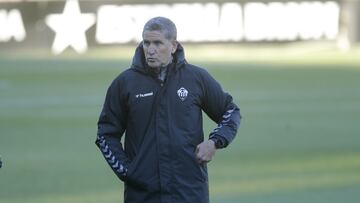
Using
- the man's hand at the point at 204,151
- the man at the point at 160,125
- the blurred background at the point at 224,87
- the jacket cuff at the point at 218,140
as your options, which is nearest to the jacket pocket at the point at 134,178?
the man at the point at 160,125

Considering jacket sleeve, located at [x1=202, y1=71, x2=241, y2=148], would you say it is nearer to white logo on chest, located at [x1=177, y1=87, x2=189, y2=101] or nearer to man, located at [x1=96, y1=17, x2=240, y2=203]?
man, located at [x1=96, y1=17, x2=240, y2=203]

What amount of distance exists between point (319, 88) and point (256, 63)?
7197 millimetres

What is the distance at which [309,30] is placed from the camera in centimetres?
3703

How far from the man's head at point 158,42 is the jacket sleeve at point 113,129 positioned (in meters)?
0.31

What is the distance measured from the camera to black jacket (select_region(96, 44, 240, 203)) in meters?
6.69

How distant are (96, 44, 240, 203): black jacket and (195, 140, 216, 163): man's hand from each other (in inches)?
3.0

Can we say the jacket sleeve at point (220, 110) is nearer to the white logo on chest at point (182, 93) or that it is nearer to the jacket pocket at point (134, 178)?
the white logo on chest at point (182, 93)

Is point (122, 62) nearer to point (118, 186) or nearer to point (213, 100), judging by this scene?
point (118, 186)

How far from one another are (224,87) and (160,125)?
59.4ft

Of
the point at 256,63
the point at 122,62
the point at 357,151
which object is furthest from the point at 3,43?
the point at 357,151

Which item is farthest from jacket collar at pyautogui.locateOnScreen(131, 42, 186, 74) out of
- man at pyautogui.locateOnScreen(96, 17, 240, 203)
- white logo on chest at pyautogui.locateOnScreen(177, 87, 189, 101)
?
white logo on chest at pyautogui.locateOnScreen(177, 87, 189, 101)

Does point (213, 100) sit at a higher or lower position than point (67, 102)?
higher

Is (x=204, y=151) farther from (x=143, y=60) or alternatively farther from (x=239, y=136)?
(x=239, y=136)

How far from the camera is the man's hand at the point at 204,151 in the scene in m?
6.64
